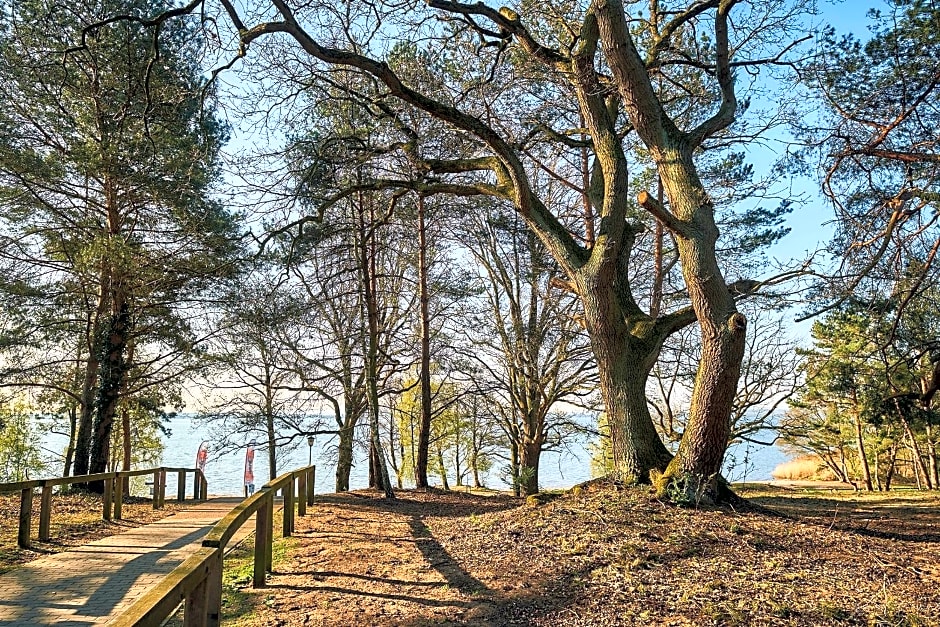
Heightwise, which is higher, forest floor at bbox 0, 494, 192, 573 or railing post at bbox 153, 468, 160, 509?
railing post at bbox 153, 468, 160, 509

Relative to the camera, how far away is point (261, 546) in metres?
4.80

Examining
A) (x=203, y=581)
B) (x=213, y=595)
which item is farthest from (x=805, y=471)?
(x=203, y=581)

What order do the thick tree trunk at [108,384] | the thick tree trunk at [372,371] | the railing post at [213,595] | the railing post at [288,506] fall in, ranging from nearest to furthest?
the railing post at [213,595], the railing post at [288,506], the thick tree trunk at [372,371], the thick tree trunk at [108,384]

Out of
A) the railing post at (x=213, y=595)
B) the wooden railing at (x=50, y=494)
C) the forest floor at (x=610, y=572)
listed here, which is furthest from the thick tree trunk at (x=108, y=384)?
the railing post at (x=213, y=595)

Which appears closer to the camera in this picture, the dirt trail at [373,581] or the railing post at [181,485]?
the dirt trail at [373,581]

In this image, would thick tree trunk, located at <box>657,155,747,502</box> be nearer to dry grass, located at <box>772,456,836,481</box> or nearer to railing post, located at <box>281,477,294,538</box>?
railing post, located at <box>281,477,294,538</box>

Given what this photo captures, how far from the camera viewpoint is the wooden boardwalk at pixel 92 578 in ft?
14.3

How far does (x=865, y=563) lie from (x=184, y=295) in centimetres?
1234

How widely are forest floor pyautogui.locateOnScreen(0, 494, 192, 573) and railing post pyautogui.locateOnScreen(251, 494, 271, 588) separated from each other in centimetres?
295

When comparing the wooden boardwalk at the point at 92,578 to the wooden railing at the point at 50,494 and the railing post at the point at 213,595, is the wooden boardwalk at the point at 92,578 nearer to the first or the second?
→ the wooden railing at the point at 50,494

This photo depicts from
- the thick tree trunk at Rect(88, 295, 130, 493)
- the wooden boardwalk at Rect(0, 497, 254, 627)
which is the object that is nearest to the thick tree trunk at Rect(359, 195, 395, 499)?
the wooden boardwalk at Rect(0, 497, 254, 627)

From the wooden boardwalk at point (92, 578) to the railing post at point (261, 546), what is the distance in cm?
98

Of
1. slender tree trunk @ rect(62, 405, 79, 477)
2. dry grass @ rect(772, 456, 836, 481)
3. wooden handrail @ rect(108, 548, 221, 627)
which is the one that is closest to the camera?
wooden handrail @ rect(108, 548, 221, 627)

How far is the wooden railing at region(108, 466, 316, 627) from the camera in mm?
2221
